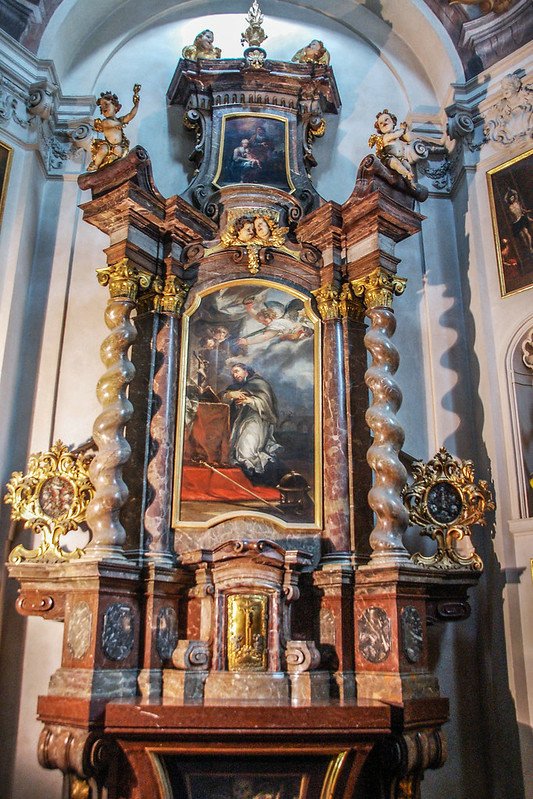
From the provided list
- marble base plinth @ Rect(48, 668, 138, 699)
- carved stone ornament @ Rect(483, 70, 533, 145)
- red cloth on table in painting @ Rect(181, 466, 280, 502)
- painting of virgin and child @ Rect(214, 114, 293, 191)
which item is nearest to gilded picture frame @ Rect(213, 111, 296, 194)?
painting of virgin and child @ Rect(214, 114, 293, 191)

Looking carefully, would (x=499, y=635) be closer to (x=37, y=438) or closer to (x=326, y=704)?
(x=326, y=704)

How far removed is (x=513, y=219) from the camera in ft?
24.8

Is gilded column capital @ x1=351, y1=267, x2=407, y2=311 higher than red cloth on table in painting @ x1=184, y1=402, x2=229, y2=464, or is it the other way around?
gilded column capital @ x1=351, y1=267, x2=407, y2=311

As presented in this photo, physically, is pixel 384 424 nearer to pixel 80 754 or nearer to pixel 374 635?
pixel 374 635

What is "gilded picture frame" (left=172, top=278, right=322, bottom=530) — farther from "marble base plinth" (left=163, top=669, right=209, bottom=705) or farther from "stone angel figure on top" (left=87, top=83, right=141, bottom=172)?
"stone angel figure on top" (left=87, top=83, right=141, bottom=172)

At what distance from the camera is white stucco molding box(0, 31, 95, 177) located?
7668mm

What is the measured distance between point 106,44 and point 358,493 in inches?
242

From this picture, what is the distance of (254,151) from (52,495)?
4.16 metres

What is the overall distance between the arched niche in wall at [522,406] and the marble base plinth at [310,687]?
7.67ft

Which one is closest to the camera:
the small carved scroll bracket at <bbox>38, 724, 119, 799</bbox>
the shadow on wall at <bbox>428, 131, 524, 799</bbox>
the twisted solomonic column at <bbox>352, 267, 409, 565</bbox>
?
the small carved scroll bracket at <bbox>38, 724, 119, 799</bbox>

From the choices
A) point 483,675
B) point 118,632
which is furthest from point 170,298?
point 483,675

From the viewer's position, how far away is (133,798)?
5.14m

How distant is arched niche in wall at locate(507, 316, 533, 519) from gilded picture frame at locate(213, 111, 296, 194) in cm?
277

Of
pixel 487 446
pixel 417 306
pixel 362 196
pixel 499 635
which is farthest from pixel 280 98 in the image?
pixel 499 635
